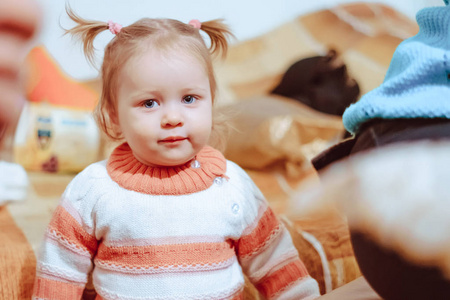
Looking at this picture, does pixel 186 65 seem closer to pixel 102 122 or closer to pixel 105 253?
pixel 102 122

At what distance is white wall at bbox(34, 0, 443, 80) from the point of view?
81 cm

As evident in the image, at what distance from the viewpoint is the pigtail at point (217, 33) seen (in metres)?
0.84

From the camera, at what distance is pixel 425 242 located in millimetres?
417

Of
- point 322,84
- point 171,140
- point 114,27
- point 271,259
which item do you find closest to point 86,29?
point 114,27

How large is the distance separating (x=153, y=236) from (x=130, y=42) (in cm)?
31

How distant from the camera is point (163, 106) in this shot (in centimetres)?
72

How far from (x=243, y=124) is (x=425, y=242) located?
3.95 ft

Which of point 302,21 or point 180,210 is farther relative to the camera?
point 302,21

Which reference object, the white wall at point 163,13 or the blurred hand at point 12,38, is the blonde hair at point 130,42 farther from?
the blurred hand at point 12,38

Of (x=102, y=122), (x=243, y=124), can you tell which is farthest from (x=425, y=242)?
(x=243, y=124)

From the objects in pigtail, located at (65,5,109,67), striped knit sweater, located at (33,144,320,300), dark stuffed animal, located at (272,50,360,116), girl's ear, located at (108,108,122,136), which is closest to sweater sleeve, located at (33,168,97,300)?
striped knit sweater, located at (33,144,320,300)

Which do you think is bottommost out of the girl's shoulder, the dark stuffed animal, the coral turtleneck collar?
the dark stuffed animal

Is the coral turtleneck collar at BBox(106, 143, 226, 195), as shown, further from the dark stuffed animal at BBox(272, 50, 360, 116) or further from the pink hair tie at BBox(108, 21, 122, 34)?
the dark stuffed animal at BBox(272, 50, 360, 116)

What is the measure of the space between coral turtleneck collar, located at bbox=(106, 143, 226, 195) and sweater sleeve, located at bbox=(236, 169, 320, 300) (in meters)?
0.10
